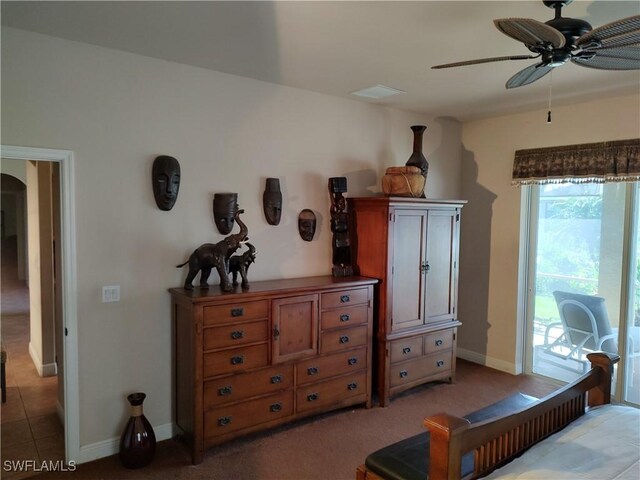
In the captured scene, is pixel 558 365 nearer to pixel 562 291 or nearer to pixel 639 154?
pixel 562 291

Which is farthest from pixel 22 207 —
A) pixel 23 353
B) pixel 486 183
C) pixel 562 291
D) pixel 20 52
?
pixel 562 291

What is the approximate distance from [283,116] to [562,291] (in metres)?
3.17

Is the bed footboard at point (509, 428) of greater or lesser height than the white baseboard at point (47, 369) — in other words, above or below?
above

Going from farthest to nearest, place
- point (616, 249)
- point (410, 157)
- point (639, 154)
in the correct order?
point (410, 157), point (616, 249), point (639, 154)

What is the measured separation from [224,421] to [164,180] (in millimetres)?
1688

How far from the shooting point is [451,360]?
167 inches

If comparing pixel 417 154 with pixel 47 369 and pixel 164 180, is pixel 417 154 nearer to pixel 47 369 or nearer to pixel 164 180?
pixel 164 180

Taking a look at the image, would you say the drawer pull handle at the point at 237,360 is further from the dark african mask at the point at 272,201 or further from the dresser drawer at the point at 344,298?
the dark african mask at the point at 272,201

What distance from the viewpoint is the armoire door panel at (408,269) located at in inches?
147

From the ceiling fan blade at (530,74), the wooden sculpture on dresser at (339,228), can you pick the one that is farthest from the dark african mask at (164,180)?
the ceiling fan blade at (530,74)

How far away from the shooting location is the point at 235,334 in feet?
9.62

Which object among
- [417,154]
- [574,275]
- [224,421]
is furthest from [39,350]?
[574,275]

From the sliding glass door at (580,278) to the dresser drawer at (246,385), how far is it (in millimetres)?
2816

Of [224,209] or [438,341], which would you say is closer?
[224,209]
